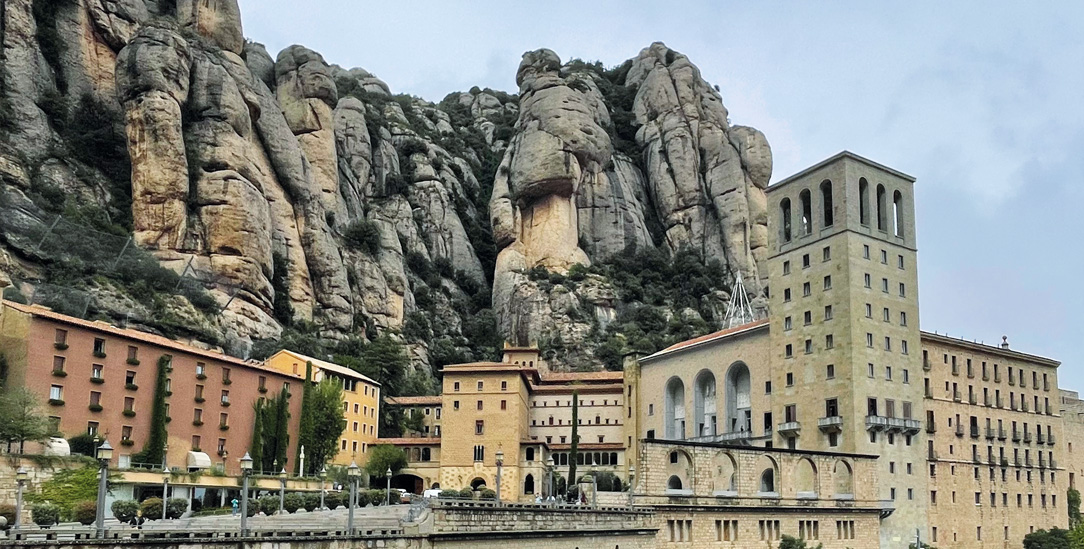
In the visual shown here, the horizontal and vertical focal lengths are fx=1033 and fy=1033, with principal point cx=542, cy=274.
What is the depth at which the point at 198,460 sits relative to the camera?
5791cm

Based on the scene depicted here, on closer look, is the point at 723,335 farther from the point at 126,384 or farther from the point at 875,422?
the point at 126,384

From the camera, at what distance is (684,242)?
430 feet

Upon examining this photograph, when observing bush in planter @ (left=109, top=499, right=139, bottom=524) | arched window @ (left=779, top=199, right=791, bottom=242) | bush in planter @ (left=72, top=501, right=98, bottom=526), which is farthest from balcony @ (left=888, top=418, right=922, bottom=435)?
bush in planter @ (left=72, top=501, right=98, bottom=526)

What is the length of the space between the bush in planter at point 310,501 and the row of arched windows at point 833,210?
40.1m

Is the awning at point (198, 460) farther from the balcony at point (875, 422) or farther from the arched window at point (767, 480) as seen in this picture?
the balcony at point (875, 422)

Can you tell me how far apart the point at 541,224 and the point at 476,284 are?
11.9 meters

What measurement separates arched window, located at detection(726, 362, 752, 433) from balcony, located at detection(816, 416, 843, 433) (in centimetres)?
901

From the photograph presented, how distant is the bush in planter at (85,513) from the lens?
122 feet

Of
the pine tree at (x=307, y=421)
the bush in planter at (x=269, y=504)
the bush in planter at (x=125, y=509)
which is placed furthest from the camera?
the pine tree at (x=307, y=421)

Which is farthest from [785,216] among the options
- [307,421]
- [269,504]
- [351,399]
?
[269,504]

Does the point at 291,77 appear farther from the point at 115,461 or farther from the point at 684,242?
the point at 115,461

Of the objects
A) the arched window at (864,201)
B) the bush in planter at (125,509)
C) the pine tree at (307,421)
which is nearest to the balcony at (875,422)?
the arched window at (864,201)

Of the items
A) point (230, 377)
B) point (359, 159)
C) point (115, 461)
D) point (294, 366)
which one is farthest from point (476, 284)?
point (115, 461)

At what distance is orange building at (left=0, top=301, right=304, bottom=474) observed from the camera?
2080 inches
